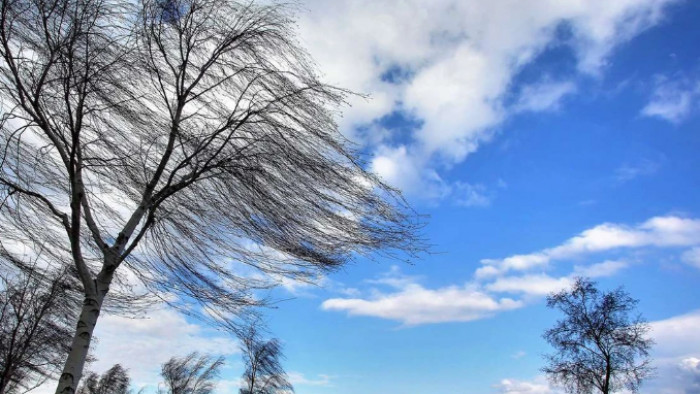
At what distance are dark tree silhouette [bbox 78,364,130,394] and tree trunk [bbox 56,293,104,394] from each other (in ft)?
124

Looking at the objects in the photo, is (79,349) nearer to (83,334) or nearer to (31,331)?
(83,334)

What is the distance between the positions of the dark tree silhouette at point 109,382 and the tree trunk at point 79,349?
37.7 m

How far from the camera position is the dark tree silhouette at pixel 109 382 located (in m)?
38.3

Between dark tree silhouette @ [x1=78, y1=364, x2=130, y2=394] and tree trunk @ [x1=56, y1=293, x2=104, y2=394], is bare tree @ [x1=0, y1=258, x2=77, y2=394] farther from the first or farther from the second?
dark tree silhouette @ [x1=78, y1=364, x2=130, y2=394]

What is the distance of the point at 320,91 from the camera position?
226 inches

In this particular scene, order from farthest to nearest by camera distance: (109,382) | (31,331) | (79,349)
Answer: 1. (109,382)
2. (31,331)
3. (79,349)

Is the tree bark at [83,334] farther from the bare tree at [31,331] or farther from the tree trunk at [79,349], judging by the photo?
the bare tree at [31,331]

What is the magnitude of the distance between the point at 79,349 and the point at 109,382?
3989cm

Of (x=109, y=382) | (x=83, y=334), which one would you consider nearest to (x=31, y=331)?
(x=83, y=334)

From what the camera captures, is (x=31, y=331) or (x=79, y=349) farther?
(x=31, y=331)

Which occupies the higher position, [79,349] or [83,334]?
[83,334]

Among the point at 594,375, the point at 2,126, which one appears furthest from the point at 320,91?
the point at 594,375


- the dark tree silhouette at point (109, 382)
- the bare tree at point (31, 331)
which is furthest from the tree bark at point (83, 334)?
the dark tree silhouette at point (109, 382)

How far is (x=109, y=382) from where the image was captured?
39.3 metres
